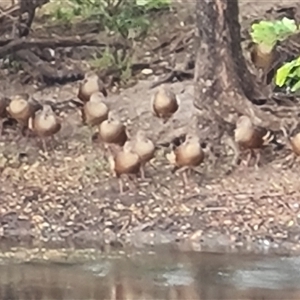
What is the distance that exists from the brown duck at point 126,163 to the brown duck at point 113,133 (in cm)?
15

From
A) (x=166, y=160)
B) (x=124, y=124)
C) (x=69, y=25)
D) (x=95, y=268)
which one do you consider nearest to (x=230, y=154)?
(x=166, y=160)

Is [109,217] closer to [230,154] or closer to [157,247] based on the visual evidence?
[157,247]

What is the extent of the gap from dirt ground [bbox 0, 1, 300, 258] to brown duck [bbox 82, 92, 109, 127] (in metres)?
0.19

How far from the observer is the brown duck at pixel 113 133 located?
6863mm

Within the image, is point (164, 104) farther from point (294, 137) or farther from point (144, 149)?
point (294, 137)

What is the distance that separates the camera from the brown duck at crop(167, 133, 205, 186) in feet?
21.8

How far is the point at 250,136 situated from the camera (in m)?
6.72

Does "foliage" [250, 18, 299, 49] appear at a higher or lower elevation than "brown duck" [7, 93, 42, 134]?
higher

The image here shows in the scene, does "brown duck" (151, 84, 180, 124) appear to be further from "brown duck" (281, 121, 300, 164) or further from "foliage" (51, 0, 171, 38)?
"foliage" (51, 0, 171, 38)

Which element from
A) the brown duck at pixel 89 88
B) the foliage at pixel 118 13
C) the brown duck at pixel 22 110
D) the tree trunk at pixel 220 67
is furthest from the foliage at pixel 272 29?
the foliage at pixel 118 13

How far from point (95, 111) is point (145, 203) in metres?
0.75

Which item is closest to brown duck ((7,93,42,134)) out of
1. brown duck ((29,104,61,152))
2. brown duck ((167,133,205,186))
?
brown duck ((29,104,61,152))

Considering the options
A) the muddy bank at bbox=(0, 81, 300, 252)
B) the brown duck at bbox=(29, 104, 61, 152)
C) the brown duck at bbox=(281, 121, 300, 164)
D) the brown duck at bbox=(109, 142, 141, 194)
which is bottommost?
the muddy bank at bbox=(0, 81, 300, 252)

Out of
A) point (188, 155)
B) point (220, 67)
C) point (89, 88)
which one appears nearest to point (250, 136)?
point (188, 155)
